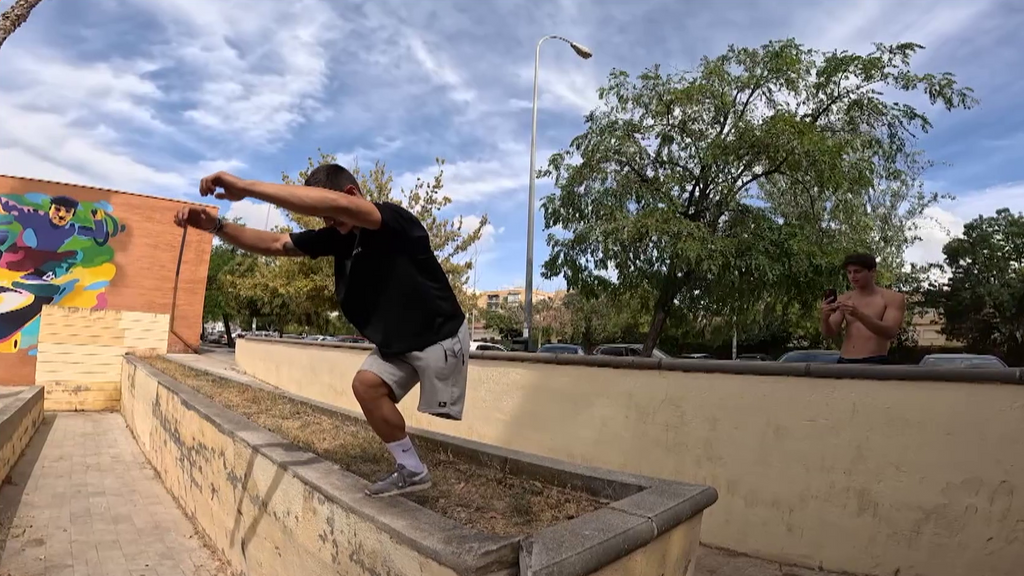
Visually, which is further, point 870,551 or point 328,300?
point 328,300

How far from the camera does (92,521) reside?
6.21 m

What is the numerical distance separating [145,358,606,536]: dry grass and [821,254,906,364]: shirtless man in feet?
8.34

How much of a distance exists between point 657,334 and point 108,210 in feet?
66.9

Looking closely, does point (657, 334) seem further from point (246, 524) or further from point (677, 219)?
point (246, 524)

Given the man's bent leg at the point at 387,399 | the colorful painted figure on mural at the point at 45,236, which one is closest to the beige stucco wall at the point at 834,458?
the man's bent leg at the point at 387,399

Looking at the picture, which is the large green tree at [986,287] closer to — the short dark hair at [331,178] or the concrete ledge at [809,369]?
the concrete ledge at [809,369]

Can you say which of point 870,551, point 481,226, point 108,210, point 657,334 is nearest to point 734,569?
point 870,551

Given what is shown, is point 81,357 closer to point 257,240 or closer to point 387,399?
point 257,240

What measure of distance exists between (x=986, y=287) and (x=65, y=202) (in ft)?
118

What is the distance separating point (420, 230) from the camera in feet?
9.04

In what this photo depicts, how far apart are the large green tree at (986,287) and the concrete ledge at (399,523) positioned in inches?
1205

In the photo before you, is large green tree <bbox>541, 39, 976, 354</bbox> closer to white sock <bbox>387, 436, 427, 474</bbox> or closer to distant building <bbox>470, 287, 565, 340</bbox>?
white sock <bbox>387, 436, 427, 474</bbox>

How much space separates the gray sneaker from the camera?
109 inches

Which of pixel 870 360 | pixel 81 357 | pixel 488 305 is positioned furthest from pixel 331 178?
pixel 488 305
